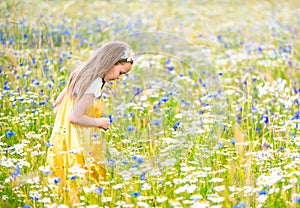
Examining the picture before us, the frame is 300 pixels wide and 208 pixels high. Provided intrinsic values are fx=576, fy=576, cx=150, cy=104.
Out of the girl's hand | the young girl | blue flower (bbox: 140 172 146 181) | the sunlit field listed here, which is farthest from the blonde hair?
blue flower (bbox: 140 172 146 181)

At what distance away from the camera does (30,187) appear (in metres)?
3.28

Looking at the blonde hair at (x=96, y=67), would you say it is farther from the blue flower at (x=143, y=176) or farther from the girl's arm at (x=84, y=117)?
the blue flower at (x=143, y=176)

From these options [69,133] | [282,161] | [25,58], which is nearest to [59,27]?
[25,58]

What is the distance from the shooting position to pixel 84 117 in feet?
11.7

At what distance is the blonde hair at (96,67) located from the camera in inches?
144

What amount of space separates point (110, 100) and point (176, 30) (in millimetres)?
3835

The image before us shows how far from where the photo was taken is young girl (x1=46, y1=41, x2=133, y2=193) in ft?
11.7

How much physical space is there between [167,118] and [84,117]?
1.08m

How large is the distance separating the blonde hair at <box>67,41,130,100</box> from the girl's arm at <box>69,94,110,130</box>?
59mm

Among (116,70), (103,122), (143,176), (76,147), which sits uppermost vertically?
(116,70)

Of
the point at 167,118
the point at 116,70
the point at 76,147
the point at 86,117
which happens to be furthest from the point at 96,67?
the point at 167,118

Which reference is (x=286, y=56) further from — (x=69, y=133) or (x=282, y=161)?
(x=69, y=133)

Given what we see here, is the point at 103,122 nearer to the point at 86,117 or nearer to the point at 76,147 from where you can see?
the point at 86,117

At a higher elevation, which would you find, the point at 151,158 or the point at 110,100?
the point at 110,100
